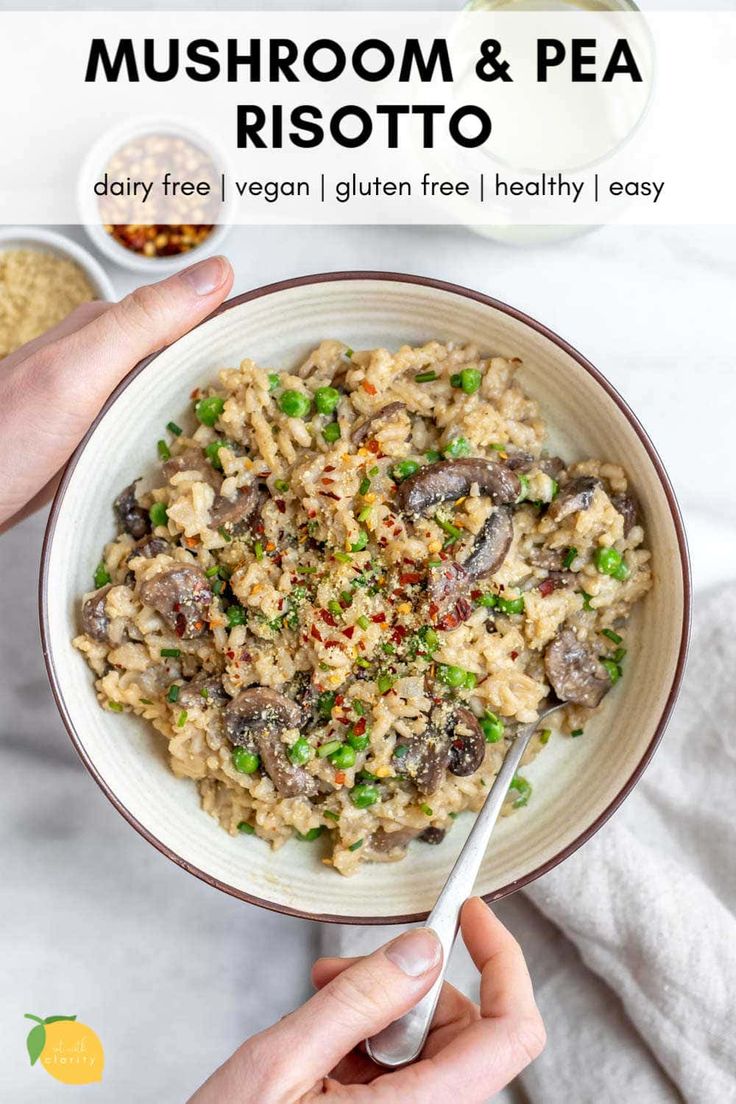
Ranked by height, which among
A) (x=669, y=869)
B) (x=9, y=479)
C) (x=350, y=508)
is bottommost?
(x=669, y=869)

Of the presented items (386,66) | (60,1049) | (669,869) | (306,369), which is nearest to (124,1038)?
(60,1049)

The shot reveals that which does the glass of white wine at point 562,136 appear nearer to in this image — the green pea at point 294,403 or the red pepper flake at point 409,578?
the green pea at point 294,403

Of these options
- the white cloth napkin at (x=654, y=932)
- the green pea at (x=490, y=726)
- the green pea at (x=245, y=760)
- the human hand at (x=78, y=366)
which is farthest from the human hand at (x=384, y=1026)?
the human hand at (x=78, y=366)

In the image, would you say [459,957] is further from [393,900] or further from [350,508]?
[350,508]

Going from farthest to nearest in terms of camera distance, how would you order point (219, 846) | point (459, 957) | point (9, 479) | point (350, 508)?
point (459, 957) → point (9, 479) → point (219, 846) → point (350, 508)

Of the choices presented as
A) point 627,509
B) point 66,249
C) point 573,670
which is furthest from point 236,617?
point 66,249

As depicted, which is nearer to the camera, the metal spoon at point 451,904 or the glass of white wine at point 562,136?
the metal spoon at point 451,904

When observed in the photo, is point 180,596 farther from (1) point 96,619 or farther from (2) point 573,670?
(2) point 573,670
